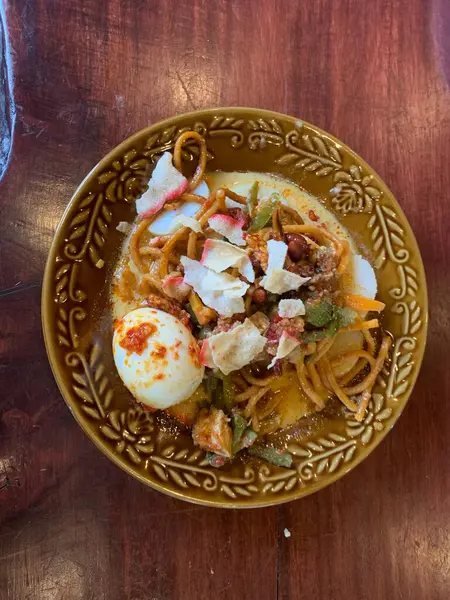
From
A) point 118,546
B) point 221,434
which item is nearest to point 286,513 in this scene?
point 221,434

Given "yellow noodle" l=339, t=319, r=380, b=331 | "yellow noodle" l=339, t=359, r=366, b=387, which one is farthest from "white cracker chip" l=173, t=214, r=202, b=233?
"yellow noodle" l=339, t=359, r=366, b=387

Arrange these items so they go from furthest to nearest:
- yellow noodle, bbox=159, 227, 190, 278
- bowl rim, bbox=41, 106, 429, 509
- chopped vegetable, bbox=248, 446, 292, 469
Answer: yellow noodle, bbox=159, 227, 190, 278 < chopped vegetable, bbox=248, 446, 292, 469 < bowl rim, bbox=41, 106, 429, 509

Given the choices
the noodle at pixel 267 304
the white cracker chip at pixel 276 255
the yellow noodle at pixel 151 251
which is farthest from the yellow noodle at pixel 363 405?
the yellow noodle at pixel 151 251

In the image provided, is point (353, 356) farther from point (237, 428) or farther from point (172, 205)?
point (172, 205)

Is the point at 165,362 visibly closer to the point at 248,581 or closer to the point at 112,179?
the point at 112,179

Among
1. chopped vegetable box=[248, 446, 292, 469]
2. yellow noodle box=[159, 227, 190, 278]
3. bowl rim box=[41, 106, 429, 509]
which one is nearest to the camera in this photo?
bowl rim box=[41, 106, 429, 509]

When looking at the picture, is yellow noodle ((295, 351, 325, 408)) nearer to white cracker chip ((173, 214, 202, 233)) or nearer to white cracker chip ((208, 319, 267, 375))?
white cracker chip ((208, 319, 267, 375))

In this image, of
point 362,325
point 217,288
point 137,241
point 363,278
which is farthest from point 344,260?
point 137,241
